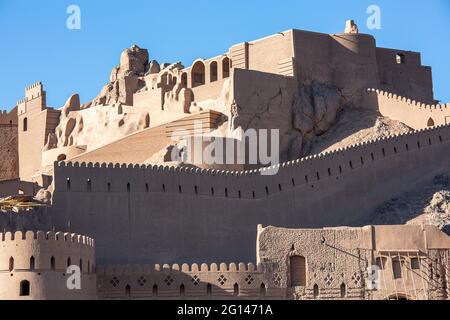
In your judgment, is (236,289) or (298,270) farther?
(298,270)

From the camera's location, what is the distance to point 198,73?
6088 centimetres

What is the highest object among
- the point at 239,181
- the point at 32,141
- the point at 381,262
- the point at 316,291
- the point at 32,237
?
the point at 32,141

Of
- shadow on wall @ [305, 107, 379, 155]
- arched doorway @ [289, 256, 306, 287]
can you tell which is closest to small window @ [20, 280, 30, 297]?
arched doorway @ [289, 256, 306, 287]

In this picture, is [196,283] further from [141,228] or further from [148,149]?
[148,149]

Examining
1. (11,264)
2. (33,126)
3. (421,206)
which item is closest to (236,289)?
(11,264)

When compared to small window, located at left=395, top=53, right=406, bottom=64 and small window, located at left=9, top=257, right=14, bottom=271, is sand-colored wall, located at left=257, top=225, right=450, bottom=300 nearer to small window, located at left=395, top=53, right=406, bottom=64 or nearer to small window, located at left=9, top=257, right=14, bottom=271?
small window, located at left=9, top=257, right=14, bottom=271

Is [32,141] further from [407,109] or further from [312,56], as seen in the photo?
[407,109]

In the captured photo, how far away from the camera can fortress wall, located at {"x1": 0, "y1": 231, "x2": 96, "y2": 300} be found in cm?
3638

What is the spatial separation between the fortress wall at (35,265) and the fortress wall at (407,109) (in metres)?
20.8

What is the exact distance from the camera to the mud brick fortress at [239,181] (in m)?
40.2

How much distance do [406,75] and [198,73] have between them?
943cm

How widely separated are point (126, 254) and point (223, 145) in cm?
868

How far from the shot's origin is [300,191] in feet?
156

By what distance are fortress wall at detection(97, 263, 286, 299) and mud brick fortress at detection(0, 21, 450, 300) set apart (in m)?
0.04
